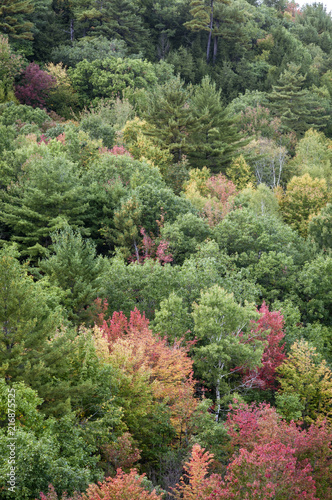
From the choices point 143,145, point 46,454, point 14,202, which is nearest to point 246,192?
point 143,145

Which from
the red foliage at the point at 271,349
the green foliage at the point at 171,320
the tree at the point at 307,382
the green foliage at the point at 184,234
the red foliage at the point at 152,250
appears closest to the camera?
the green foliage at the point at 171,320

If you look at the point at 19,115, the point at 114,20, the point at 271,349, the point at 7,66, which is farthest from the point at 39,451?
the point at 114,20

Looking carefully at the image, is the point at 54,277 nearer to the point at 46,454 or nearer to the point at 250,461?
the point at 46,454

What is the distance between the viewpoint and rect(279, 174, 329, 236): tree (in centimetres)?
5009

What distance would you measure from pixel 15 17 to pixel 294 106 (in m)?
41.2

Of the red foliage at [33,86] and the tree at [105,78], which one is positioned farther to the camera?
the tree at [105,78]

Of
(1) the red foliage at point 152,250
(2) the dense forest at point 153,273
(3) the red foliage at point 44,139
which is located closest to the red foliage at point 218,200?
(2) the dense forest at point 153,273

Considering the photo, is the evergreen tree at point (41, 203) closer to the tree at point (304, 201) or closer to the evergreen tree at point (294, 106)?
the tree at point (304, 201)

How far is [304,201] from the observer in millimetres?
50719

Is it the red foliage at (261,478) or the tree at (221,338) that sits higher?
the red foliage at (261,478)

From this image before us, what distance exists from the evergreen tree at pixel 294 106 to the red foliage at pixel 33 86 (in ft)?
105

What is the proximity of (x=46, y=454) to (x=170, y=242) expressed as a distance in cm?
2248

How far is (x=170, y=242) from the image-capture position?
34.2 meters

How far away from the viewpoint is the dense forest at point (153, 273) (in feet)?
50.3
